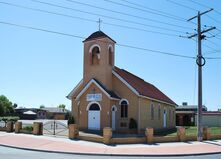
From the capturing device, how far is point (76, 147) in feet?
70.2

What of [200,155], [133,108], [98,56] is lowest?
[200,155]

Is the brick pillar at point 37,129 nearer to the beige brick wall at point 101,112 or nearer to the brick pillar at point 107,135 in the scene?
the beige brick wall at point 101,112

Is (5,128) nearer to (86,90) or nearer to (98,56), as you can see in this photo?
(86,90)

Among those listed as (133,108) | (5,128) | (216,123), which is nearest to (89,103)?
(133,108)

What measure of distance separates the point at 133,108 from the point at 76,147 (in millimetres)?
12676

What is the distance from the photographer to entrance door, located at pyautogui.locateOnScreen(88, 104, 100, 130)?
3319 centimetres

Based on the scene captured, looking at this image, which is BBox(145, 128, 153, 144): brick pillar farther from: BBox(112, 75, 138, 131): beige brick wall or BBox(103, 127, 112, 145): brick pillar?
BBox(112, 75, 138, 131): beige brick wall

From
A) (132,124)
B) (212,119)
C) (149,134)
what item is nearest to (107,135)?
(149,134)

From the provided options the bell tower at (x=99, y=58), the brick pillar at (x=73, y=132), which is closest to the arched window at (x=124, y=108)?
the bell tower at (x=99, y=58)

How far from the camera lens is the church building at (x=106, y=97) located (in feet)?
108

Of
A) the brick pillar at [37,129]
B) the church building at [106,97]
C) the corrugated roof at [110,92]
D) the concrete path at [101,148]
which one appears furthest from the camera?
the church building at [106,97]

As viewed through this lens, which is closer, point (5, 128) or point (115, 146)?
point (115, 146)

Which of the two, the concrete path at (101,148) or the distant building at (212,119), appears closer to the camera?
the concrete path at (101,148)

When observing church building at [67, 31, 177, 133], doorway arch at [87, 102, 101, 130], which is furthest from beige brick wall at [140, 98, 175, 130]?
doorway arch at [87, 102, 101, 130]
